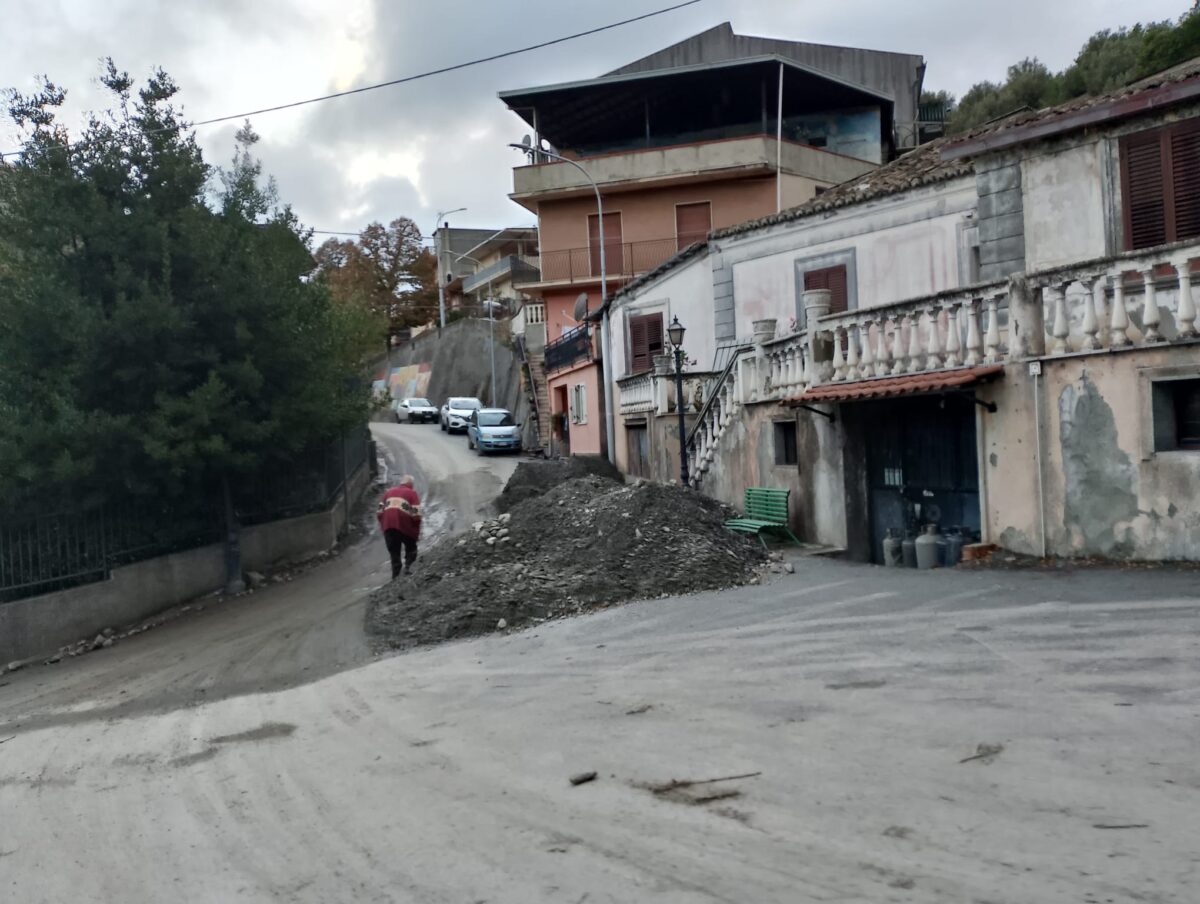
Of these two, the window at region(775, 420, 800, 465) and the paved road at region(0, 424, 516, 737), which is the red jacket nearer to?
the paved road at region(0, 424, 516, 737)

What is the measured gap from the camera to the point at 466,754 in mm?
6871

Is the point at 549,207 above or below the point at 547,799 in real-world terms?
above

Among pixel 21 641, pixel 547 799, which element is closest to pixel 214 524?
pixel 21 641

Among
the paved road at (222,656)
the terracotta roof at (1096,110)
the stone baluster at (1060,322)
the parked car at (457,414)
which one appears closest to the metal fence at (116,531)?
the paved road at (222,656)

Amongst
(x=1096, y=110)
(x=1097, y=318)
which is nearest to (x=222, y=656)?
(x=1097, y=318)

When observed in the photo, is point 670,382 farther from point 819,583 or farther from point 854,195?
point 819,583

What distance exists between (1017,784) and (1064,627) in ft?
12.2

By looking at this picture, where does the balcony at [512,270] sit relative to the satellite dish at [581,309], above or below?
above

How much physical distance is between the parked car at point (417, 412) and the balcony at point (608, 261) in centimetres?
1652

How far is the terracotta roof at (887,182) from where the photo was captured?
1858 centimetres

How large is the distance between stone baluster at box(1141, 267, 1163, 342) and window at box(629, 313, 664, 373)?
17513mm

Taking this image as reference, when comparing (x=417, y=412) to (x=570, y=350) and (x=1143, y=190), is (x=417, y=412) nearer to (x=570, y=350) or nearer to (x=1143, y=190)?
(x=570, y=350)

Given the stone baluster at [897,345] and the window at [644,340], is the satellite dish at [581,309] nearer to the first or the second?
the window at [644,340]

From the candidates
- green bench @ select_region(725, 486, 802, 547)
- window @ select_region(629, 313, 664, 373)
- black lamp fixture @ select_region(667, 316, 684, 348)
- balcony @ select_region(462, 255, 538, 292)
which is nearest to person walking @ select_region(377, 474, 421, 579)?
green bench @ select_region(725, 486, 802, 547)
